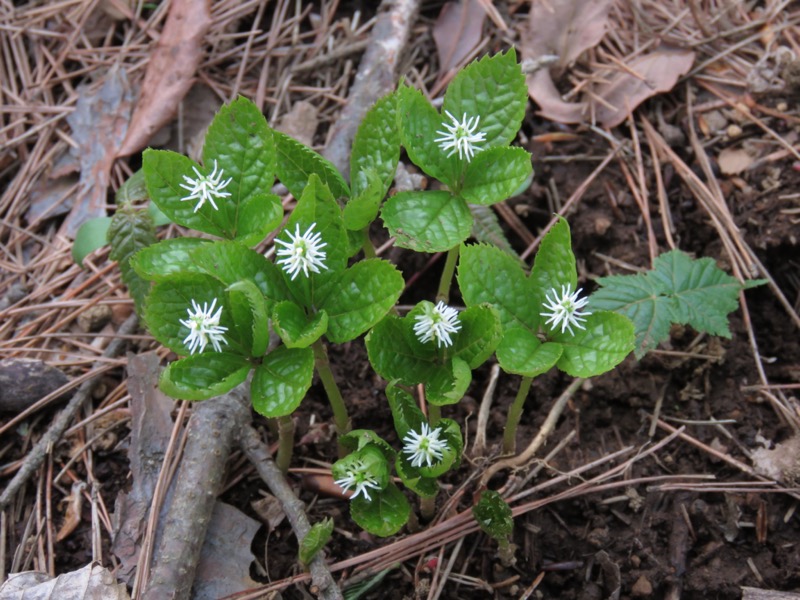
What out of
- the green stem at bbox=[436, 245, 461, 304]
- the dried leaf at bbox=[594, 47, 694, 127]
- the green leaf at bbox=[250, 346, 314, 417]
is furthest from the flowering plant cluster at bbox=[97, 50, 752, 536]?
the dried leaf at bbox=[594, 47, 694, 127]

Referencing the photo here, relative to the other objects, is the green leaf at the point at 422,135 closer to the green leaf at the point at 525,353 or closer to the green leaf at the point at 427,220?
the green leaf at the point at 427,220

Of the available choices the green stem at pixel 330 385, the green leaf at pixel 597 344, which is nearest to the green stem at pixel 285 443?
the green stem at pixel 330 385

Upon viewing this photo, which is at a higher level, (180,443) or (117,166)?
(117,166)

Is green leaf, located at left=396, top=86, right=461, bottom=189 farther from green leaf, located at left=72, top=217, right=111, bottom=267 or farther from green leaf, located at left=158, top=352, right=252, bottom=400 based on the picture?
green leaf, located at left=72, top=217, right=111, bottom=267

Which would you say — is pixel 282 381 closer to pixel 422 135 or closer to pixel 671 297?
pixel 422 135

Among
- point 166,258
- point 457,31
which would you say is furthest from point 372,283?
point 457,31

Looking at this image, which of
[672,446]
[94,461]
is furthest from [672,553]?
[94,461]

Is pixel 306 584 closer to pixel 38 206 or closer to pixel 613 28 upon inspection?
pixel 38 206
